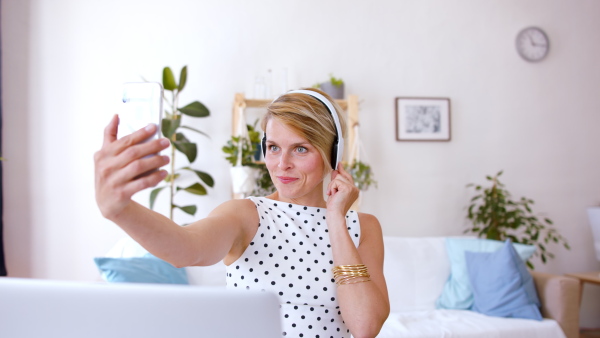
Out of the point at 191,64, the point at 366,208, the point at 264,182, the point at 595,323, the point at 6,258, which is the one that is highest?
the point at 191,64

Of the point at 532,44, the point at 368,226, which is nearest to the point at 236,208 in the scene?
the point at 368,226

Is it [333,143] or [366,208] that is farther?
[366,208]

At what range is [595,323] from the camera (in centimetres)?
381

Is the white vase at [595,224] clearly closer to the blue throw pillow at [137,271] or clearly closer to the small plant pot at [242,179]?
the small plant pot at [242,179]

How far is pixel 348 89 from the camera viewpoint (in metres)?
3.58

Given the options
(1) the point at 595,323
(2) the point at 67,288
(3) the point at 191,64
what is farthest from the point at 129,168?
(1) the point at 595,323

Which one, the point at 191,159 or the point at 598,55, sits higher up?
the point at 598,55

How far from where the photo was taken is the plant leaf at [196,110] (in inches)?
120

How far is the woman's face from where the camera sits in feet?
3.77

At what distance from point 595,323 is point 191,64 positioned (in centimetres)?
380

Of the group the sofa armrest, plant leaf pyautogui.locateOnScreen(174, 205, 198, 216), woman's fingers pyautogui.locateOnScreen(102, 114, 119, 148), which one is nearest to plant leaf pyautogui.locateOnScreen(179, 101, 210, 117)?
plant leaf pyautogui.locateOnScreen(174, 205, 198, 216)

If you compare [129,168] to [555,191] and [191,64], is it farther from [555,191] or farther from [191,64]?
[555,191]

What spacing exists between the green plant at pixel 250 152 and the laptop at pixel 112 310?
2.67m

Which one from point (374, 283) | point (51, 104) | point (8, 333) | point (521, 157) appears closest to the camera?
point (8, 333)
